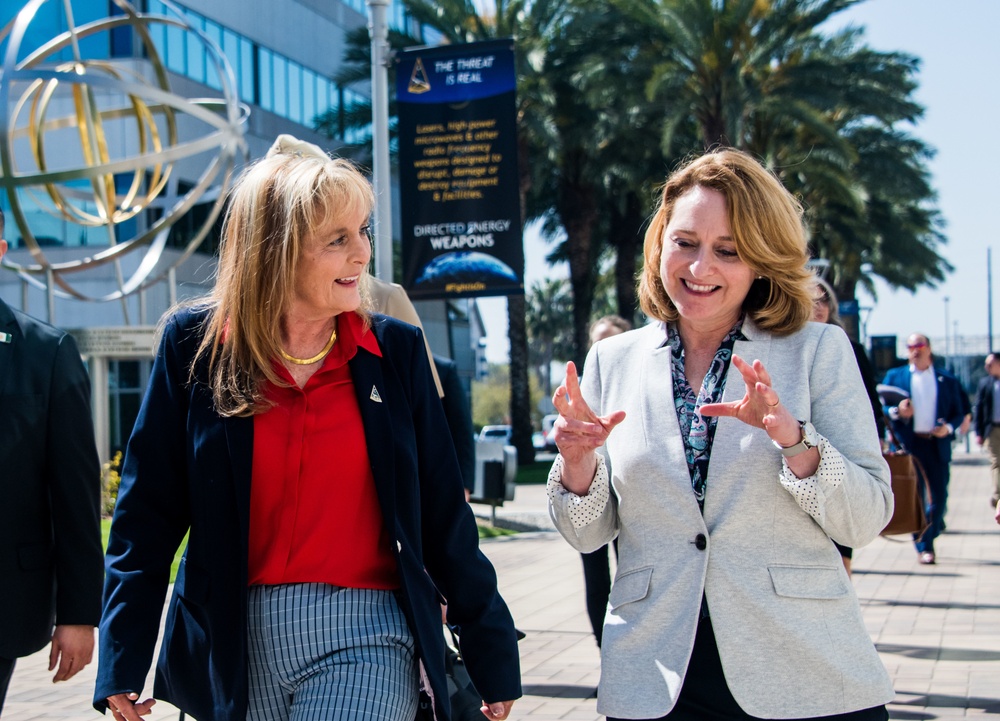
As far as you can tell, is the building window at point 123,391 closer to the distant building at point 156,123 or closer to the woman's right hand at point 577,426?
the distant building at point 156,123

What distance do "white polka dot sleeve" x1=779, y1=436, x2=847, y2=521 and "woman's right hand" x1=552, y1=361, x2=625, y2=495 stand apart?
1.31 ft

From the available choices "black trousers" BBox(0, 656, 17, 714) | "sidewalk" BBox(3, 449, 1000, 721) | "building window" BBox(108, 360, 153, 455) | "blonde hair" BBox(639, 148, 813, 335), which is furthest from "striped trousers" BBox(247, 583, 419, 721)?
"building window" BBox(108, 360, 153, 455)

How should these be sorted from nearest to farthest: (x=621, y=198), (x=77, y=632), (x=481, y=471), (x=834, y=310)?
(x=77, y=632) < (x=834, y=310) < (x=481, y=471) < (x=621, y=198)

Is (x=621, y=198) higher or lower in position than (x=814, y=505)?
higher

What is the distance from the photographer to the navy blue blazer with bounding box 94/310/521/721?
2.48 m

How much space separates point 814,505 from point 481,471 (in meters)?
7.37

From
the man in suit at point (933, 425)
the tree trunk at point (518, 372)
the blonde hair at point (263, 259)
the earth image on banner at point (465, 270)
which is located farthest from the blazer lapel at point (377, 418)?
the tree trunk at point (518, 372)

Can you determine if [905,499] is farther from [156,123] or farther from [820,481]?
[156,123]

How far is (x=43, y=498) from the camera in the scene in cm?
327

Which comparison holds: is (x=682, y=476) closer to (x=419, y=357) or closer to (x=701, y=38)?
(x=419, y=357)

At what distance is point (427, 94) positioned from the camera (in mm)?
11062

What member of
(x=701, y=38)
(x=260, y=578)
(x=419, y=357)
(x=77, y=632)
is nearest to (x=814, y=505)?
(x=419, y=357)

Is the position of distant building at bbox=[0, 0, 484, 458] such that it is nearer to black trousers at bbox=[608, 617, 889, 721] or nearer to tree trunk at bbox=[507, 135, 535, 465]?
tree trunk at bbox=[507, 135, 535, 465]

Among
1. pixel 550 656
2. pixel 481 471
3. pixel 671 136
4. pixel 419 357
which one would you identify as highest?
pixel 671 136
